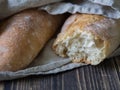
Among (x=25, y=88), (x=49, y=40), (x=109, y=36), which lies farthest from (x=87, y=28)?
(x=25, y=88)

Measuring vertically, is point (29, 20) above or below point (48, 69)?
above

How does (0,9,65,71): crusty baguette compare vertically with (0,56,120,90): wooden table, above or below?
above

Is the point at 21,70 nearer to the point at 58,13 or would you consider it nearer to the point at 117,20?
the point at 58,13

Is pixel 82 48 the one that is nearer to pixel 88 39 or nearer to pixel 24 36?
pixel 88 39

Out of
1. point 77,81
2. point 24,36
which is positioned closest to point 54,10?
point 24,36
